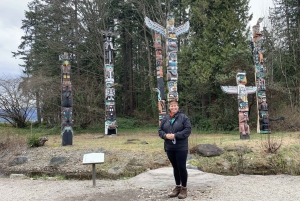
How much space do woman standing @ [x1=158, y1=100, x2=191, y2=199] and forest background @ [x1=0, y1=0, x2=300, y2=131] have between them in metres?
9.56

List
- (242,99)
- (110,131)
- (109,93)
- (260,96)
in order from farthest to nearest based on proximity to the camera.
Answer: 1. (110,131)
2. (109,93)
3. (260,96)
4. (242,99)

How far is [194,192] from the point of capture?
4871 mm

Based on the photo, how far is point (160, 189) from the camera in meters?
5.16

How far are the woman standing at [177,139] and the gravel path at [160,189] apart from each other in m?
0.33

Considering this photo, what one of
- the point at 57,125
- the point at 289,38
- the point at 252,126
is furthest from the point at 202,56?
the point at 57,125

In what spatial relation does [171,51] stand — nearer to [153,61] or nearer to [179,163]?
[179,163]

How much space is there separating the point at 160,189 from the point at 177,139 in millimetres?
1336

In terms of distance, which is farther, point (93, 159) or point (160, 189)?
point (93, 159)

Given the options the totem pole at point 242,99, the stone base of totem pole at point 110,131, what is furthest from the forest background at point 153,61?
the totem pole at point 242,99

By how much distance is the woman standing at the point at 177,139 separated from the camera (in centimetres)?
432

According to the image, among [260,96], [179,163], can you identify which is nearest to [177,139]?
[179,163]

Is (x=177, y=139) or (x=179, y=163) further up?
(x=177, y=139)

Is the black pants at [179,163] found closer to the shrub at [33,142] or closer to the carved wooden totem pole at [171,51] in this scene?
the carved wooden totem pole at [171,51]

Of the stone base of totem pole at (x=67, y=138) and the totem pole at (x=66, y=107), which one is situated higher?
the totem pole at (x=66, y=107)
